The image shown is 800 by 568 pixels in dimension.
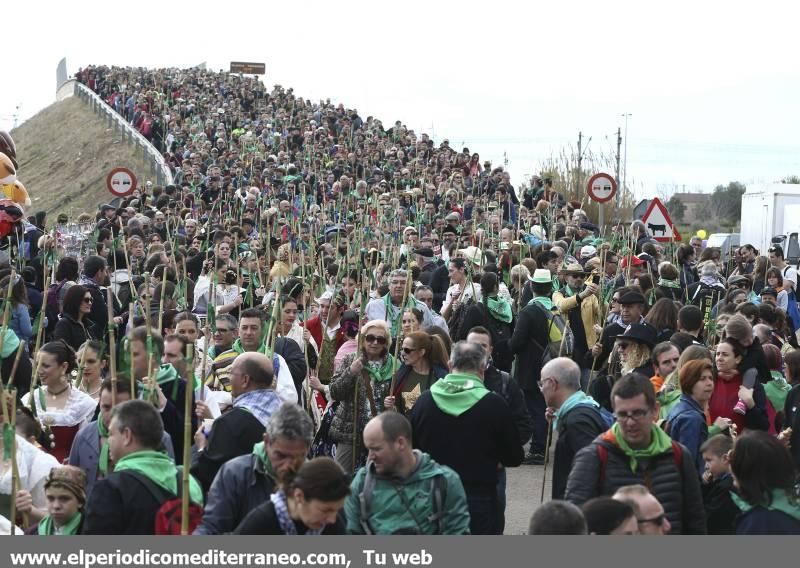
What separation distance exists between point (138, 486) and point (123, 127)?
44670 mm

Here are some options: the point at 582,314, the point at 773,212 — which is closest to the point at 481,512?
the point at 582,314

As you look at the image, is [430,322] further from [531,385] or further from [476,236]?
[476,236]

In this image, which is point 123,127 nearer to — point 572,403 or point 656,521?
point 572,403

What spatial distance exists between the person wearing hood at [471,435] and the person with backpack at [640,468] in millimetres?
1102

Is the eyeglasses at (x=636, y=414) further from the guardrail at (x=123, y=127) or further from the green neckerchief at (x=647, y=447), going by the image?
the guardrail at (x=123, y=127)

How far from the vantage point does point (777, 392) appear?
9.56 meters

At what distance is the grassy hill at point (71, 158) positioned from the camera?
50900 mm

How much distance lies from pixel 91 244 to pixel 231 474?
36.4 ft

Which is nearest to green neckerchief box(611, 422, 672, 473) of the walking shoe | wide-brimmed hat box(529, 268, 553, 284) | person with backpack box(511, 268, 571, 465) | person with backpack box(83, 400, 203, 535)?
person with backpack box(83, 400, 203, 535)

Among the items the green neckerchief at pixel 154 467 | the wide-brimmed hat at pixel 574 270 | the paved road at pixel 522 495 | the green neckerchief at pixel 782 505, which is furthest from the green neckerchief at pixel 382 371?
the wide-brimmed hat at pixel 574 270

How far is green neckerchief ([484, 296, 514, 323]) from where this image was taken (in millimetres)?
12539

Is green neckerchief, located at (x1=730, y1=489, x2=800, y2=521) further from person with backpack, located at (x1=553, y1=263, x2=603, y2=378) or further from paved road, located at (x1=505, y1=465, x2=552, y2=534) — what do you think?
person with backpack, located at (x1=553, y1=263, x2=603, y2=378)

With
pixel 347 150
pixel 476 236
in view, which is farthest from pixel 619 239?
pixel 347 150
